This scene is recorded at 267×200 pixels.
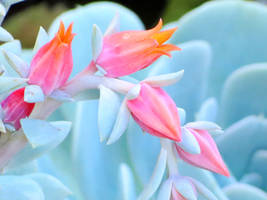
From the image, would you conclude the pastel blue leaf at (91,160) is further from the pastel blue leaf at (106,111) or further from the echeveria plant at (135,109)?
the pastel blue leaf at (106,111)

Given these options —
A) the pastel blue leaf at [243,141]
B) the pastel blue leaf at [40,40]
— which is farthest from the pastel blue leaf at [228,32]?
the pastel blue leaf at [40,40]

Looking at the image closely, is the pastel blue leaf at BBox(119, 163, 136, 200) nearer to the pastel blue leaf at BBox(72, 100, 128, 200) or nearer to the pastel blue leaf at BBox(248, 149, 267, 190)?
the pastel blue leaf at BBox(72, 100, 128, 200)

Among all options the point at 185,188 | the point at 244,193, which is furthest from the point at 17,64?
the point at 244,193

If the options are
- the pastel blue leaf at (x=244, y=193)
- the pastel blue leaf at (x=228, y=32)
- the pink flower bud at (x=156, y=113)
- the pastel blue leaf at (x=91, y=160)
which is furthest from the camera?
the pastel blue leaf at (x=228, y=32)

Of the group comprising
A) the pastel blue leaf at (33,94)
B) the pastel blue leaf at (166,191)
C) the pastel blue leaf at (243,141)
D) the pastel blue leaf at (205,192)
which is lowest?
the pastel blue leaf at (243,141)

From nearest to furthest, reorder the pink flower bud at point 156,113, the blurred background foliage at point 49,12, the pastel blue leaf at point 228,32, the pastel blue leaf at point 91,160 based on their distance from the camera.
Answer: the pink flower bud at point 156,113 < the pastel blue leaf at point 91,160 < the pastel blue leaf at point 228,32 < the blurred background foliage at point 49,12

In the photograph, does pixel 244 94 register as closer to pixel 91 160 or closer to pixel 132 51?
pixel 91 160

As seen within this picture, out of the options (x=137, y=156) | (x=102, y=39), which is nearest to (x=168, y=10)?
(x=137, y=156)

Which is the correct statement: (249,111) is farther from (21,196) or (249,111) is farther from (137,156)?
(21,196)
